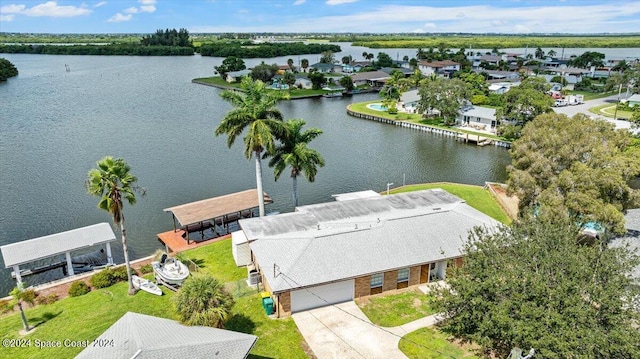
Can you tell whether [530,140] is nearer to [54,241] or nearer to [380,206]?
[380,206]

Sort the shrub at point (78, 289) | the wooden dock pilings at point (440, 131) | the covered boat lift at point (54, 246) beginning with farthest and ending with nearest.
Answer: the wooden dock pilings at point (440, 131), the covered boat lift at point (54, 246), the shrub at point (78, 289)

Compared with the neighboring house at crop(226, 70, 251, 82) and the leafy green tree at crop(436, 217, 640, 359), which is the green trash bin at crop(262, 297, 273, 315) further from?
the neighboring house at crop(226, 70, 251, 82)

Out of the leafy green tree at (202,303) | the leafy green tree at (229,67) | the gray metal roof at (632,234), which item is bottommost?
the gray metal roof at (632,234)

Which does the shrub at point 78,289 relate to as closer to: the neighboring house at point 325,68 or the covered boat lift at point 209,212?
the covered boat lift at point 209,212

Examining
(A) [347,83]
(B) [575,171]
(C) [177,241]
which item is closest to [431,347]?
(B) [575,171]

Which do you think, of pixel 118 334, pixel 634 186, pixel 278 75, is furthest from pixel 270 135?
pixel 278 75

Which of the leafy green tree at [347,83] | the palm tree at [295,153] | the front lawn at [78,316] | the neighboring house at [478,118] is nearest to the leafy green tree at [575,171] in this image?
the palm tree at [295,153]

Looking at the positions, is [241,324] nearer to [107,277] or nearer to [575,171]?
[107,277]
